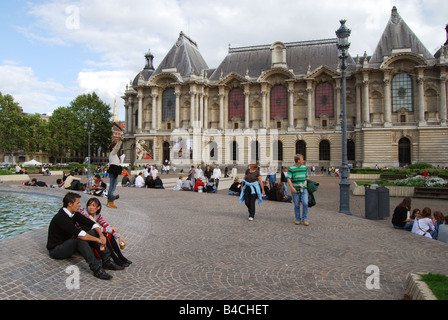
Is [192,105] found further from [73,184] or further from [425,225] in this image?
Answer: [425,225]

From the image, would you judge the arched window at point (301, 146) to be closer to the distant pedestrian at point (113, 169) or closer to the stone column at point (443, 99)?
the stone column at point (443, 99)

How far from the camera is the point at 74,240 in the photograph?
18.4 feet

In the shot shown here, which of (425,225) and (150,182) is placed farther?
(150,182)

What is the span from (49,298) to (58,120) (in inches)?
2938

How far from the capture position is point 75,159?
10169cm

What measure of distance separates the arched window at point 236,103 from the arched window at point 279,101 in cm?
515

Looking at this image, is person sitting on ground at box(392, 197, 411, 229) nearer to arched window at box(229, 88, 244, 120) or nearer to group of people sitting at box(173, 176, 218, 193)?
group of people sitting at box(173, 176, 218, 193)

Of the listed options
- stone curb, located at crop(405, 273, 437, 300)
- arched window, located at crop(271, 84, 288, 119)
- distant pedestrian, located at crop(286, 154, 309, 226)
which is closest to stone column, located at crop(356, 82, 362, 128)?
arched window, located at crop(271, 84, 288, 119)

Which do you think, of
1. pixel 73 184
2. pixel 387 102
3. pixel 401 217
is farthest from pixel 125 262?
pixel 387 102

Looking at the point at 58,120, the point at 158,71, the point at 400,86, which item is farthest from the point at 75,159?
the point at 400,86

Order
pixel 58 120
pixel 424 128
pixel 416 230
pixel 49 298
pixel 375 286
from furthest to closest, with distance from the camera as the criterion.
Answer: pixel 58 120
pixel 424 128
pixel 416 230
pixel 375 286
pixel 49 298

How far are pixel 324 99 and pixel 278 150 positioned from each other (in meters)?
10.6

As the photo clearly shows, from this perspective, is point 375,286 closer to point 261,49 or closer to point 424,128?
point 424,128

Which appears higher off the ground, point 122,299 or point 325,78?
point 325,78
